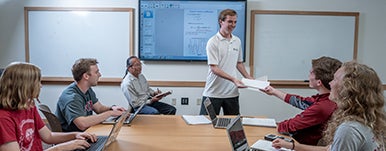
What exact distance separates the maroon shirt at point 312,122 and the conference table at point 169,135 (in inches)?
5.5

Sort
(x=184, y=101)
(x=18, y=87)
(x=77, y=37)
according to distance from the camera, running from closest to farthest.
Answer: (x=18, y=87) → (x=77, y=37) → (x=184, y=101)

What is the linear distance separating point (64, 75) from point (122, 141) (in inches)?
110

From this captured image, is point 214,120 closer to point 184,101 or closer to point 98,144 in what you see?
Result: point 98,144

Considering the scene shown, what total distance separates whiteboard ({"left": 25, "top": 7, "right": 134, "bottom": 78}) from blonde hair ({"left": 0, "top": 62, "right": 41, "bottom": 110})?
9.01 feet

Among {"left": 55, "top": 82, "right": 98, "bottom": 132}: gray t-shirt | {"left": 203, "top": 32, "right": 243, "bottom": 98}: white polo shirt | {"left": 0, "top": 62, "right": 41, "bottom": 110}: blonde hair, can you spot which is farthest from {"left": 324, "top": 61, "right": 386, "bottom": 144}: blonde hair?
{"left": 203, "top": 32, "right": 243, "bottom": 98}: white polo shirt

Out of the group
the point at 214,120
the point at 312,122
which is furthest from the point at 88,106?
the point at 312,122

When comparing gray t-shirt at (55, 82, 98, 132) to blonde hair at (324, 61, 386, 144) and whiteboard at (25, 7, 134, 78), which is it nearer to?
blonde hair at (324, 61, 386, 144)

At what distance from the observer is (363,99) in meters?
1.39

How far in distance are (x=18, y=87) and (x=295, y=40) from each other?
356 cm

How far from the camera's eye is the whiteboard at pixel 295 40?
441 centimetres

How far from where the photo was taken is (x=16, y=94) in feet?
5.28

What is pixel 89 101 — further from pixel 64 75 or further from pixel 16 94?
pixel 64 75

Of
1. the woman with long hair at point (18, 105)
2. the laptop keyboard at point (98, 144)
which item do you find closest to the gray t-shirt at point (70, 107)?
the laptop keyboard at point (98, 144)

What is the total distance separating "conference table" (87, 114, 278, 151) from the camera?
6.18ft
